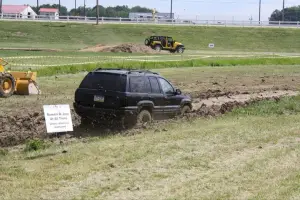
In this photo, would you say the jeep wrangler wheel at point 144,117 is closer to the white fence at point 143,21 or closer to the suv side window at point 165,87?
the suv side window at point 165,87

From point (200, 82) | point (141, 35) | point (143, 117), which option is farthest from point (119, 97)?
point (141, 35)

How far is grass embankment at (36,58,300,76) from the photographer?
32312mm

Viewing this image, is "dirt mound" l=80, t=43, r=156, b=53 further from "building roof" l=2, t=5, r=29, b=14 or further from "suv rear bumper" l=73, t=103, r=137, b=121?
"building roof" l=2, t=5, r=29, b=14

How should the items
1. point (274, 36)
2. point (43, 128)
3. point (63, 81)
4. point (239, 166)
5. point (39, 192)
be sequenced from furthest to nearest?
point (274, 36) → point (63, 81) → point (43, 128) → point (239, 166) → point (39, 192)

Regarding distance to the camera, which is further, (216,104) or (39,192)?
(216,104)

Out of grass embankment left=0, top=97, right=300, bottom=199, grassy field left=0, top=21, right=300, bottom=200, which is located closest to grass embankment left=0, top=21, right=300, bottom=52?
grassy field left=0, top=21, right=300, bottom=200

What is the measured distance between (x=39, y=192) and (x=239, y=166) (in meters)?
3.82

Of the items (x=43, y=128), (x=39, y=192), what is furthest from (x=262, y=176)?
(x=43, y=128)

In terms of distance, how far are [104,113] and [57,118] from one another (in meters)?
2.34

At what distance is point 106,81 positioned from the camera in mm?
15328

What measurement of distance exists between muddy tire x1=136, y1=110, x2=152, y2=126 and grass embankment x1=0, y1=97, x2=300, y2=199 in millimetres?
739

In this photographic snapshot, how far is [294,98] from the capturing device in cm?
2242

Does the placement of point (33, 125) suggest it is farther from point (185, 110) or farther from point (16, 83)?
point (16, 83)

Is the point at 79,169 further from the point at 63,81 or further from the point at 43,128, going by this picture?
the point at 63,81
